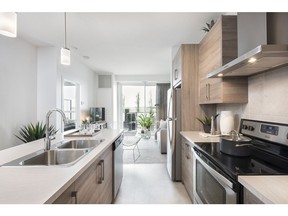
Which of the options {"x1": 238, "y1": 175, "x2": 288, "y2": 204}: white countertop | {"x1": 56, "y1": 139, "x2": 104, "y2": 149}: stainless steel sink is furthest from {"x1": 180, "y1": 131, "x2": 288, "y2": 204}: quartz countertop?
{"x1": 56, "y1": 139, "x2": 104, "y2": 149}: stainless steel sink

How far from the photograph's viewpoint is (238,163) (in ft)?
4.27

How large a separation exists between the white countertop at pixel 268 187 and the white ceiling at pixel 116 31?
2.22 meters

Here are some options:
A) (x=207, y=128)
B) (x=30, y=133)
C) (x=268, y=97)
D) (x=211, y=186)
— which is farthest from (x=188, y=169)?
(x=30, y=133)

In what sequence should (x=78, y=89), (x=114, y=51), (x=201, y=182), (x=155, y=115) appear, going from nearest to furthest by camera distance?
(x=201, y=182), (x=114, y=51), (x=78, y=89), (x=155, y=115)

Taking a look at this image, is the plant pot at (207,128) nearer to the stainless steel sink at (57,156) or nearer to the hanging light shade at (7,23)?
the stainless steel sink at (57,156)

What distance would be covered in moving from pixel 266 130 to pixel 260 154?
0.28 metres

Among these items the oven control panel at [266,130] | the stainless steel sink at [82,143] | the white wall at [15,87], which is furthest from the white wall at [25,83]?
the oven control panel at [266,130]

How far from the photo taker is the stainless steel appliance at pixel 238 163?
3.74ft

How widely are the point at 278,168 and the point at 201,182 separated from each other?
2.54 feet

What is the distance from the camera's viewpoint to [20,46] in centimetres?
365

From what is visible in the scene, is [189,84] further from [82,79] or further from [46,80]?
[82,79]

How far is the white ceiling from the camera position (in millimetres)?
2725
